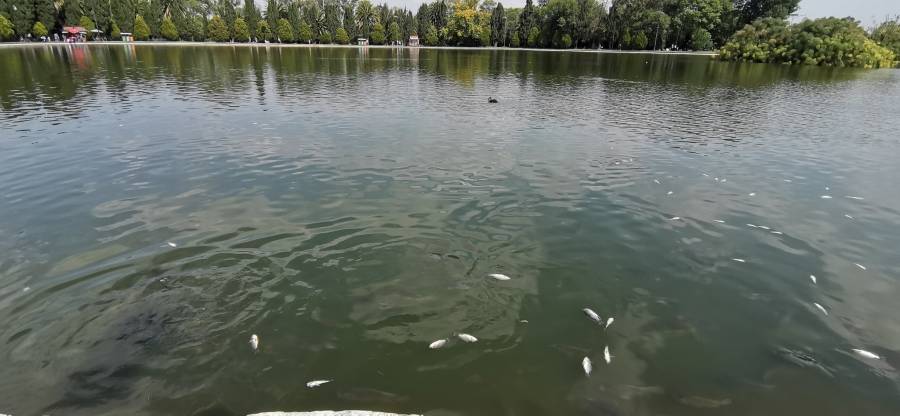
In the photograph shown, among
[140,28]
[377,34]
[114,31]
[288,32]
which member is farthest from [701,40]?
[114,31]

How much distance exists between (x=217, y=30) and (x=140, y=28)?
16.4m

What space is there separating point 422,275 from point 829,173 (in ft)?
54.9

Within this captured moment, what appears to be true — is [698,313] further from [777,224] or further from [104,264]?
[104,264]

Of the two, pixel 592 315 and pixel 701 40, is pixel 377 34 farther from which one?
pixel 592 315

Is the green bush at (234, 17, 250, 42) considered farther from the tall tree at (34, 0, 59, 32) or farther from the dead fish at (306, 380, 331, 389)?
the dead fish at (306, 380, 331, 389)

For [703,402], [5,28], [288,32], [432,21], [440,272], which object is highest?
[432,21]

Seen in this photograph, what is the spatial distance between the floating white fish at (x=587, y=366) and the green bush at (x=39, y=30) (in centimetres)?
12766

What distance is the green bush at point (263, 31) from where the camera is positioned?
118 m

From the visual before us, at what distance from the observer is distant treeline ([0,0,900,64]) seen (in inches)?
3570

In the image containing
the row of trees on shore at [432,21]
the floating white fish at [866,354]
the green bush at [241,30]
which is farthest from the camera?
the green bush at [241,30]

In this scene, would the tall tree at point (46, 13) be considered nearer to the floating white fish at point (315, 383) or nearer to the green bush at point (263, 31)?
the green bush at point (263, 31)

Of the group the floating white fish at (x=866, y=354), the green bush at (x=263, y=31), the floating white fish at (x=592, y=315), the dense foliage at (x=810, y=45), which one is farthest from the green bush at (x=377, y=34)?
the floating white fish at (x=866, y=354)

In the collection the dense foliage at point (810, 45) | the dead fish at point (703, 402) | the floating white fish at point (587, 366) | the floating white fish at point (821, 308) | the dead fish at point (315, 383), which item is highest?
the dense foliage at point (810, 45)

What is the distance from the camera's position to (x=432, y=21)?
151875 mm
